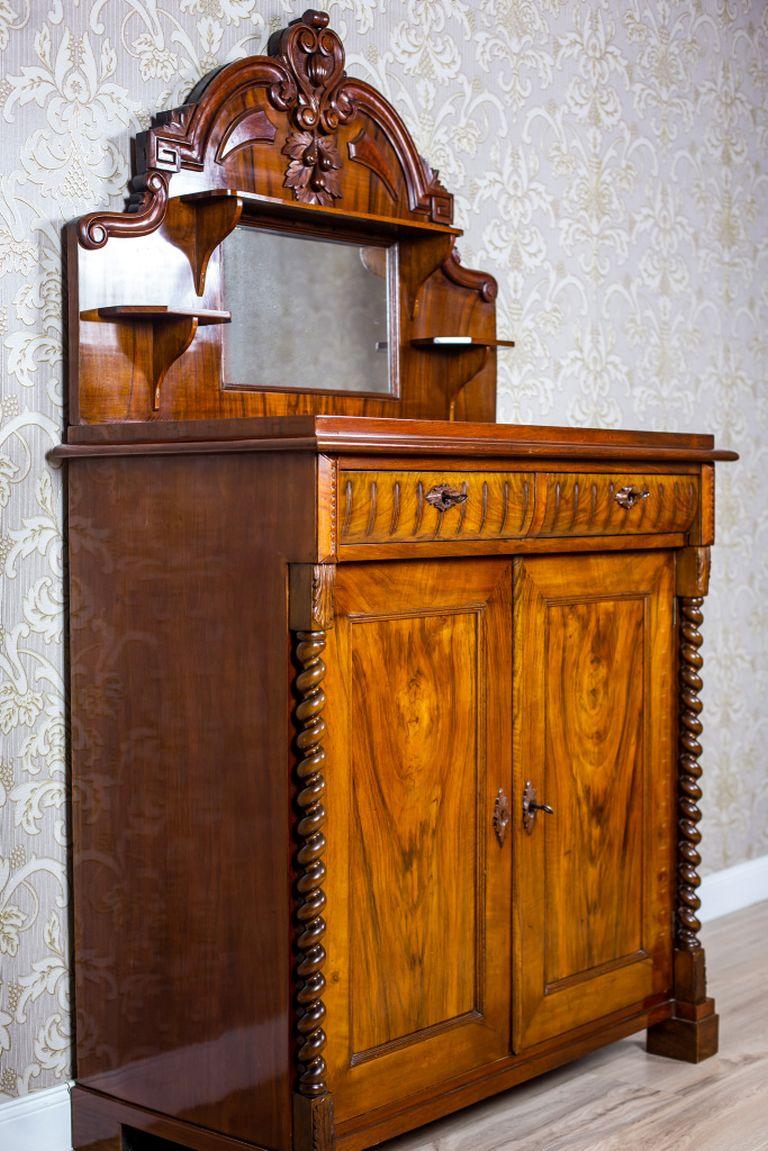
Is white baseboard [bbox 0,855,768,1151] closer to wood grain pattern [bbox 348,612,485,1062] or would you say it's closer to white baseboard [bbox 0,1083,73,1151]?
white baseboard [bbox 0,1083,73,1151]

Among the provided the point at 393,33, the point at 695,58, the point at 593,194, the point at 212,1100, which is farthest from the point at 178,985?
the point at 695,58

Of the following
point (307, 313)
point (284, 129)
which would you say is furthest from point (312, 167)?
point (307, 313)

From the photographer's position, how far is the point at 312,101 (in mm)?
2430

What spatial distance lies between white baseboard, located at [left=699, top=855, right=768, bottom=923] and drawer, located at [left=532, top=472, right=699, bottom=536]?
1327 mm

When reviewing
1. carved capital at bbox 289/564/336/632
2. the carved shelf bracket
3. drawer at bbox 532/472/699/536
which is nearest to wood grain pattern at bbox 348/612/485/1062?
carved capital at bbox 289/564/336/632

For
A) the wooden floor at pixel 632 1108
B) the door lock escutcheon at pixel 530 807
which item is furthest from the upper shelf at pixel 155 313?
the wooden floor at pixel 632 1108

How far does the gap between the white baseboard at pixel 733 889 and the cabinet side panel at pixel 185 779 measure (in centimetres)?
179

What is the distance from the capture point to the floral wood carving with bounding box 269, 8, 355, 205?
7.86 feet

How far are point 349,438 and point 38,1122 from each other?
3.88ft

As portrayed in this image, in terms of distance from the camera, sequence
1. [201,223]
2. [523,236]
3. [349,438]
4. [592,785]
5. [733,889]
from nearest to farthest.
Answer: [349,438], [201,223], [592,785], [523,236], [733,889]

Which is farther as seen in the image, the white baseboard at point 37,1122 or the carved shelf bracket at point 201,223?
the carved shelf bracket at point 201,223

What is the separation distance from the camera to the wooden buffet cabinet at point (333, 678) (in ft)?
6.24

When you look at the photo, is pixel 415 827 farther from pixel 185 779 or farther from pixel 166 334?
pixel 166 334

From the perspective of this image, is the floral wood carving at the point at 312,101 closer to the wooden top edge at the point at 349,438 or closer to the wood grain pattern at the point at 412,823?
the wooden top edge at the point at 349,438
